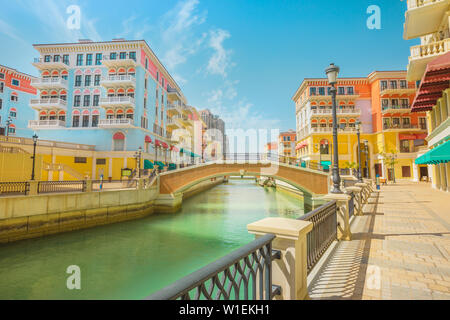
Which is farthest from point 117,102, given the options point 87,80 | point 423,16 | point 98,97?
point 423,16

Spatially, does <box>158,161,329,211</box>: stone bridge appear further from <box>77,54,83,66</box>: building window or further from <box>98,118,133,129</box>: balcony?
<box>77,54,83,66</box>: building window

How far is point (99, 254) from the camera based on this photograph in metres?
10.5

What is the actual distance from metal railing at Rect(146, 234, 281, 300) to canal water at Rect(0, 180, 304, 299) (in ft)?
19.5

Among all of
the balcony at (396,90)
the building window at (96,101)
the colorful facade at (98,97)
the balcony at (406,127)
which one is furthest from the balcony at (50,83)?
the balcony at (406,127)

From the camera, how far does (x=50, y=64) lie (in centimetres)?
2841

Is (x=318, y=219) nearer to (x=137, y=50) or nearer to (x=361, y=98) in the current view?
(x=137, y=50)

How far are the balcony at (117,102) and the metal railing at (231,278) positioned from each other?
2792cm

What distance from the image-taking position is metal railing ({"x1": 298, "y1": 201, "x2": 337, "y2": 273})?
4.18 metres

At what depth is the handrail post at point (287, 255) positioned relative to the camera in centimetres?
292

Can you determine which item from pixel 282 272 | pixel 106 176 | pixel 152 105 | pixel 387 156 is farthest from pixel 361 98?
pixel 282 272

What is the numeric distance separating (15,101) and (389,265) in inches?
2020

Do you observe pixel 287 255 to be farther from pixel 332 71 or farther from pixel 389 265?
pixel 332 71

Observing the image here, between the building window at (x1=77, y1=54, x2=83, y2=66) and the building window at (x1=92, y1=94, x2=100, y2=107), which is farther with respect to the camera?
the building window at (x1=77, y1=54, x2=83, y2=66)

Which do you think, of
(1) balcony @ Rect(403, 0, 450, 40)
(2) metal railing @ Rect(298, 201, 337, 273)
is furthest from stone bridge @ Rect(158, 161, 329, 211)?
(2) metal railing @ Rect(298, 201, 337, 273)
